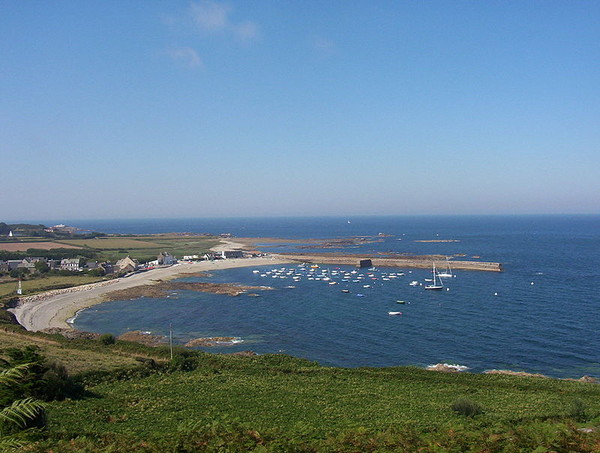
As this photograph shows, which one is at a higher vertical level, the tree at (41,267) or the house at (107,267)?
the tree at (41,267)

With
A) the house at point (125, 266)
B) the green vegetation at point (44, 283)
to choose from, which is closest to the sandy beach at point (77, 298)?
the house at point (125, 266)

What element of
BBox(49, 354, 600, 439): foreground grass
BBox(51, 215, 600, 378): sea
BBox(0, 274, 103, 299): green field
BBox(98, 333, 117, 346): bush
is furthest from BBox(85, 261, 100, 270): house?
BBox(49, 354, 600, 439): foreground grass

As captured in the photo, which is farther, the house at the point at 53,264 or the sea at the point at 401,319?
the house at the point at 53,264

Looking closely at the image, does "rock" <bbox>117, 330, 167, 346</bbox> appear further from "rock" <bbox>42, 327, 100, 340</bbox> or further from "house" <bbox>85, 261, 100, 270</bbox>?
"house" <bbox>85, 261, 100, 270</bbox>

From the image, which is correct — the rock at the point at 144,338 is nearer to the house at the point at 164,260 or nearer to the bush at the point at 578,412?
the bush at the point at 578,412

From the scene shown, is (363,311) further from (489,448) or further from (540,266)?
(540,266)

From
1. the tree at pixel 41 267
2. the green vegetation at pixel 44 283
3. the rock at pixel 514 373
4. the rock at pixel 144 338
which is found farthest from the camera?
the tree at pixel 41 267

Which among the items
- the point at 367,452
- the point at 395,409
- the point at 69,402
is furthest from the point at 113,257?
the point at 367,452
